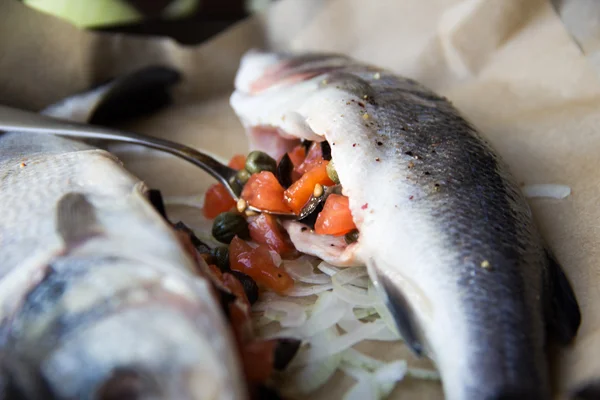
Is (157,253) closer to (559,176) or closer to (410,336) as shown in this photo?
(410,336)

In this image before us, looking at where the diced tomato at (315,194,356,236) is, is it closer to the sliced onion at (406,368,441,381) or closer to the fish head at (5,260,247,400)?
the sliced onion at (406,368,441,381)

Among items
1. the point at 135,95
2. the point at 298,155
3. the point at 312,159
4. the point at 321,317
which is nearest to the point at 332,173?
the point at 312,159

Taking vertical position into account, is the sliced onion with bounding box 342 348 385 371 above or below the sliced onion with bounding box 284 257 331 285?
below

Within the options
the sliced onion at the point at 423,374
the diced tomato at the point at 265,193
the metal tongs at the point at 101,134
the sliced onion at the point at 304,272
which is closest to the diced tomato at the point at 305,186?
the diced tomato at the point at 265,193

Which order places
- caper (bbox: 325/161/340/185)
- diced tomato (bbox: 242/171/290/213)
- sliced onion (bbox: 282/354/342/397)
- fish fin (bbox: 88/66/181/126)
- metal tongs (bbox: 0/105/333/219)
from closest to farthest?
sliced onion (bbox: 282/354/342/397)
caper (bbox: 325/161/340/185)
diced tomato (bbox: 242/171/290/213)
metal tongs (bbox: 0/105/333/219)
fish fin (bbox: 88/66/181/126)

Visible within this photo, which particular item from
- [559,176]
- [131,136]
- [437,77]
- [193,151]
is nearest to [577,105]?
[559,176]

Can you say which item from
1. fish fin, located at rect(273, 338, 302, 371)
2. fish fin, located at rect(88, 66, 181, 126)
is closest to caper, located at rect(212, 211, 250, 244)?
fish fin, located at rect(273, 338, 302, 371)
